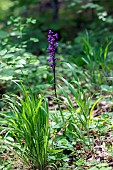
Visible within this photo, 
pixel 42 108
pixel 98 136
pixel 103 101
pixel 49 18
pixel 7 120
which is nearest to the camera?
pixel 42 108

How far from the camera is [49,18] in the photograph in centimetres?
525

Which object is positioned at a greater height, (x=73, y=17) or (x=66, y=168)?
(x=73, y=17)

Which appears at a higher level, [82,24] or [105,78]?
[82,24]

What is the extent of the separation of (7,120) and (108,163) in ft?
2.24

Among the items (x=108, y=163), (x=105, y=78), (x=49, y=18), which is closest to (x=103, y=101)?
(x=105, y=78)

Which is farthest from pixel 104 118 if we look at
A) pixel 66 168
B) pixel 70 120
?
pixel 66 168

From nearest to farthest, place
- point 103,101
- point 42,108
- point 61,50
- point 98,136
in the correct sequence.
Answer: point 42,108 → point 98,136 → point 103,101 → point 61,50

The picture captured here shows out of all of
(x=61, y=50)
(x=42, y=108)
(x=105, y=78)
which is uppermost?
(x=61, y=50)

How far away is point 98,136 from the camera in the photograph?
8.69 ft

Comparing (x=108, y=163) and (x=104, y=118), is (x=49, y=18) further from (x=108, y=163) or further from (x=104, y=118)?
(x=108, y=163)

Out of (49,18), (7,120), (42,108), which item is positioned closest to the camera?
(42,108)

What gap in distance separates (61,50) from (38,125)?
228 cm

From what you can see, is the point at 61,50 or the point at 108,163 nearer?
the point at 108,163

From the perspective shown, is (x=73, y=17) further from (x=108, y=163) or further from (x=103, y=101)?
(x=108, y=163)
